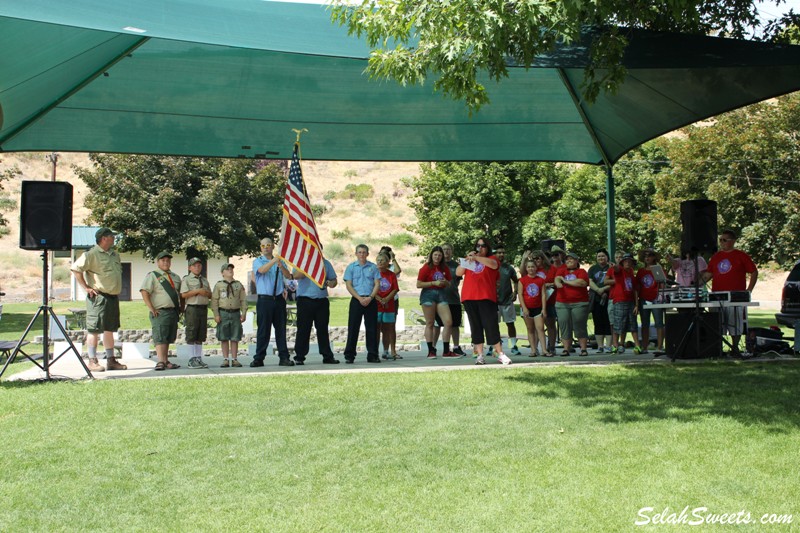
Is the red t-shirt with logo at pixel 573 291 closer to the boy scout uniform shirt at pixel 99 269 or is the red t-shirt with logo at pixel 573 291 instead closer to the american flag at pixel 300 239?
the american flag at pixel 300 239

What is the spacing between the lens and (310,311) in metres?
11.4

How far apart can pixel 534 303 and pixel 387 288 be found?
2182mm

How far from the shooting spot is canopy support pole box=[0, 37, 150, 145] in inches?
398

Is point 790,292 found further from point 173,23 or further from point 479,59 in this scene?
point 173,23

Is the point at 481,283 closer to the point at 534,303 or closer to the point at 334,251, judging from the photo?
the point at 534,303

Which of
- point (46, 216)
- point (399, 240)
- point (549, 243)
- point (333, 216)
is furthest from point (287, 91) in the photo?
point (333, 216)

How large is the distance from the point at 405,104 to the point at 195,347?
192 inches

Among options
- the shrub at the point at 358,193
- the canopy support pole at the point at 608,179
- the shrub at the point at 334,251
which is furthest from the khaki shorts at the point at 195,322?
the shrub at the point at 358,193

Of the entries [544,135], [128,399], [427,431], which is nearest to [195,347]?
[128,399]

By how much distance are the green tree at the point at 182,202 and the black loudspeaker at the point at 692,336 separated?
1230 inches

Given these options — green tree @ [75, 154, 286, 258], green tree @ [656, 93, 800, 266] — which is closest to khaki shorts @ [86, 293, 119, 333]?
green tree @ [656, 93, 800, 266]

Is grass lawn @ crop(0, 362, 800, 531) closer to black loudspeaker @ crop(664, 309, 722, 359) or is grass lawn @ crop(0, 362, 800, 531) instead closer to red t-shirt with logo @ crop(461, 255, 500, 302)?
red t-shirt with logo @ crop(461, 255, 500, 302)

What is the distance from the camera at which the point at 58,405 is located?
7629mm

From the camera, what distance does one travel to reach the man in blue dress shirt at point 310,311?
1140cm
